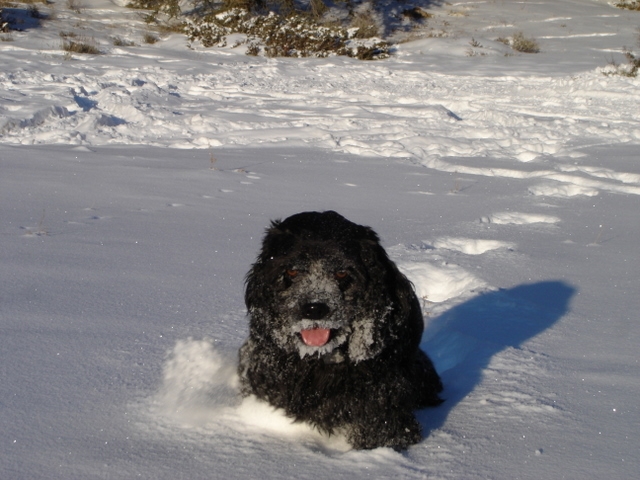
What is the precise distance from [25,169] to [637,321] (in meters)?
4.77

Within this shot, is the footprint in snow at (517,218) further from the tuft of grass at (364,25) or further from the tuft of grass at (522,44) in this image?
the tuft of grass at (522,44)

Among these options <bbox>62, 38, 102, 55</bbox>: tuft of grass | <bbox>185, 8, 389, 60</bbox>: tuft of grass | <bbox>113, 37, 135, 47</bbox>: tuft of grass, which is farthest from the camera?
<bbox>185, 8, 389, 60</bbox>: tuft of grass

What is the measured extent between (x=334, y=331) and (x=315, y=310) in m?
0.15

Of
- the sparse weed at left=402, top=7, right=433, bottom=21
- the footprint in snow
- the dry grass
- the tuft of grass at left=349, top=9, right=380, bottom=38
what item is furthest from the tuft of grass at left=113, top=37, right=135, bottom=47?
the footprint in snow

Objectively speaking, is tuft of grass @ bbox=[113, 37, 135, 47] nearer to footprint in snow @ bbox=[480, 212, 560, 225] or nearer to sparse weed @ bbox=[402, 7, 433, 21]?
sparse weed @ bbox=[402, 7, 433, 21]

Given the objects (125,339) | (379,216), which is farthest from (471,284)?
(125,339)

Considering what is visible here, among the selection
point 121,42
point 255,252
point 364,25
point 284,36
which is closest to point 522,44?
point 364,25

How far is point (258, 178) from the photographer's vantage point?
6.26 meters

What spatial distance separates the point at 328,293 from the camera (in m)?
2.35

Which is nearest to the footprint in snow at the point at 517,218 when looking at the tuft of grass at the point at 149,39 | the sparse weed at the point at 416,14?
the tuft of grass at the point at 149,39

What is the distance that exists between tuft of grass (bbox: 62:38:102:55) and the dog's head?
44.4 feet

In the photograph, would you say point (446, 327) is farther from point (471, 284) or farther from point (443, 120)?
point (443, 120)

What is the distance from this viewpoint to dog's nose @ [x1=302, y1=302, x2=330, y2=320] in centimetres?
229

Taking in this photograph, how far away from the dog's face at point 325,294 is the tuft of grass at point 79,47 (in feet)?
44.4
